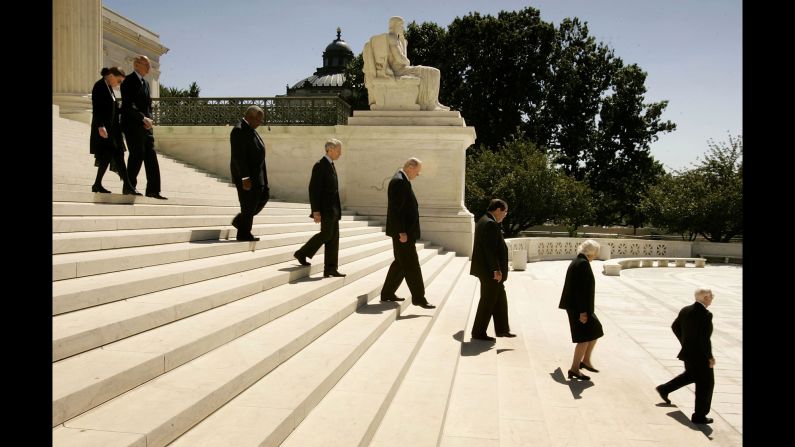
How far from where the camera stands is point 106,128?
6.85 metres

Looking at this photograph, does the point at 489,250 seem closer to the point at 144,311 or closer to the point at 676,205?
the point at 144,311

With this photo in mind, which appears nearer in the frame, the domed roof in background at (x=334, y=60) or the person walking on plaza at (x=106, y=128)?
the person walking on plaza at (x=106, y=128)

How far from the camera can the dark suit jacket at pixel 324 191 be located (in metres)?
6.89

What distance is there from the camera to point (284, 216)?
10000mm

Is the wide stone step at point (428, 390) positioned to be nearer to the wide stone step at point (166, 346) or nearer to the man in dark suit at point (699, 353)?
the wide stone step at point (166, 346)

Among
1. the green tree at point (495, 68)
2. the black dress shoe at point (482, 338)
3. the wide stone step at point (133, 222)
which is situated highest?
the green tree at point (495, 68)

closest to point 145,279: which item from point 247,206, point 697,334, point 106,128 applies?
point 247,206

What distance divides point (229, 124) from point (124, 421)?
1392 cm

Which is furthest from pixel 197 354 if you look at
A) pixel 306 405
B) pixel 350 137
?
pixel 350 137

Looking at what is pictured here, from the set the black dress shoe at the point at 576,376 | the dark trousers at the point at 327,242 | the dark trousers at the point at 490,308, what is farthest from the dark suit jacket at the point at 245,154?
the black dress shoe at the point at 576,376

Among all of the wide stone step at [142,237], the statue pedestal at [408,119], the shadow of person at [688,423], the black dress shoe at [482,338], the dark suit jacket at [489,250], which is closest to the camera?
the wide stone step at [142,237]

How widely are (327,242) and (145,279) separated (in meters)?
2.83

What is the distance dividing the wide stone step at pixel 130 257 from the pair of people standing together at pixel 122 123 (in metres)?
1.63
